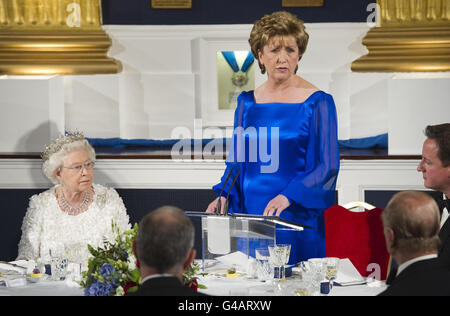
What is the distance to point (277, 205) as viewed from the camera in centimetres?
305

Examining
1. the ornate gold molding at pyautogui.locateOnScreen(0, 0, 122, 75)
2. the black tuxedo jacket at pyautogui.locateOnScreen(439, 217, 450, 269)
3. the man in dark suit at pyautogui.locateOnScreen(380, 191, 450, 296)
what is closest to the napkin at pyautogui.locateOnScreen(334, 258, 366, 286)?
the black tuxedo jacket at pyautogui.locateOnScreen(439, 217, 450, 269)

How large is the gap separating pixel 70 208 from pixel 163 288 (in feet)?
6.29

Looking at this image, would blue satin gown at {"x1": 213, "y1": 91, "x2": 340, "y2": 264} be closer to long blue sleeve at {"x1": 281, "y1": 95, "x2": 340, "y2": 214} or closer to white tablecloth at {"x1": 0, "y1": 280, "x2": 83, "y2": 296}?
long blue sleeve at {"x1": 281, "y1": 95, "x2": 340, "y2": 214}

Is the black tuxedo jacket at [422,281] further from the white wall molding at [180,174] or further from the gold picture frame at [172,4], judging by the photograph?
the gold picture frame at [172,4]

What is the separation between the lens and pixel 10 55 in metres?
5.14

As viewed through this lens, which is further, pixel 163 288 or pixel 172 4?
pixel 172 4

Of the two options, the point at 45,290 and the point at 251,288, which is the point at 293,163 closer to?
the point at 251,288

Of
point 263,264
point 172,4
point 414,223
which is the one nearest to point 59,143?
point 263,264

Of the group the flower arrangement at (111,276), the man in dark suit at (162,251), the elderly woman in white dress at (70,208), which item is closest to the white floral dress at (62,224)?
the elderly woman in white dress at (70,208)

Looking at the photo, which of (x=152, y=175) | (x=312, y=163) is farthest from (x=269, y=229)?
(x=152, y=175)

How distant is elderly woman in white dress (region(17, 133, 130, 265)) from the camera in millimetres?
3619

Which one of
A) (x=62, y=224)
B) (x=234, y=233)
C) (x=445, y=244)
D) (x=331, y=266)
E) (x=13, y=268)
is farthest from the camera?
(x=62, y=224)
